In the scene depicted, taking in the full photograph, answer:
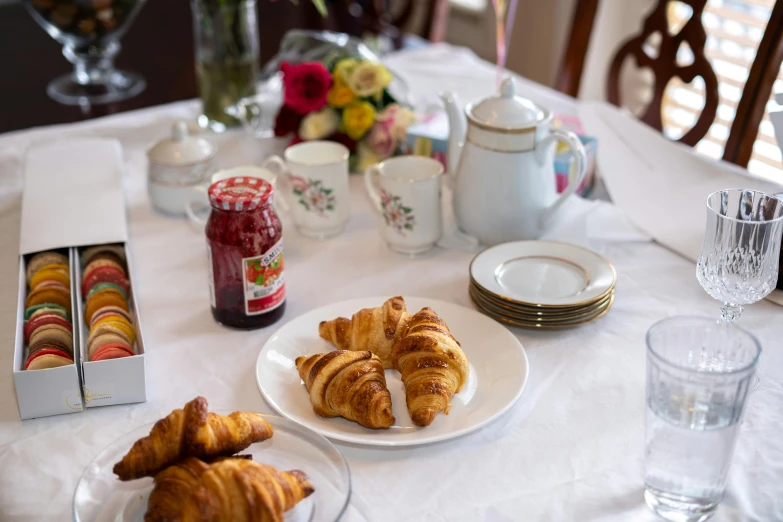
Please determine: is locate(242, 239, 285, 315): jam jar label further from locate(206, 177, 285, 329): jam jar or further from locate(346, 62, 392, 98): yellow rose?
locate(346, 62, 392, 98): yellow rose

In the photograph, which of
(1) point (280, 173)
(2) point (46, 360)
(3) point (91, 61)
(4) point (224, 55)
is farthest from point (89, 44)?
(2) point (46, 360)

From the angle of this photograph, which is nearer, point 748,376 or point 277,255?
point 748,376

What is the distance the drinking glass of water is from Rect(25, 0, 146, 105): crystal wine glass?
54.2 inches

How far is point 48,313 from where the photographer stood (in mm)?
935

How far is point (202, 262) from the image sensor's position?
1.16 meters

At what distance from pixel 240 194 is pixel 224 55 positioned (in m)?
0.60

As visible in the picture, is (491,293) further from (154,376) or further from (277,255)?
(154,376)

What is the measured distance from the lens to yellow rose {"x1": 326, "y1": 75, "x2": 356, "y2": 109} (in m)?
1.32

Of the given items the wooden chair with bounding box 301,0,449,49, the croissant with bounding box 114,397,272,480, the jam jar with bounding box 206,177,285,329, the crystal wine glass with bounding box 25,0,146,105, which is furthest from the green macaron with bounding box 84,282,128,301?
the wooden chair with bounding box 301,0,449,49

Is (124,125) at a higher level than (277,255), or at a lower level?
lower

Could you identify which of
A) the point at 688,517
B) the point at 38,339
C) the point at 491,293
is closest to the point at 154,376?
the point at 38,339

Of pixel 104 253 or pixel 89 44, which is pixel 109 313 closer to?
pixel 104 253

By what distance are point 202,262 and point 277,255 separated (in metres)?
0.24

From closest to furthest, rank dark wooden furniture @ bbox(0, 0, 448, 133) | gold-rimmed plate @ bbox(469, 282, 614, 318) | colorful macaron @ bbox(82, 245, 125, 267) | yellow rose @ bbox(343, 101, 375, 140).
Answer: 1. gold-rimmed plate @ bbox(469, 282, 614, 318)
2. colorful macaron @ bbox(82, 245, 125, 267)
3. yellow rose @ bbox(343, 101, 375, 140)
4. dark wooden furniture @ bbox(0, 0, 448, 133)
